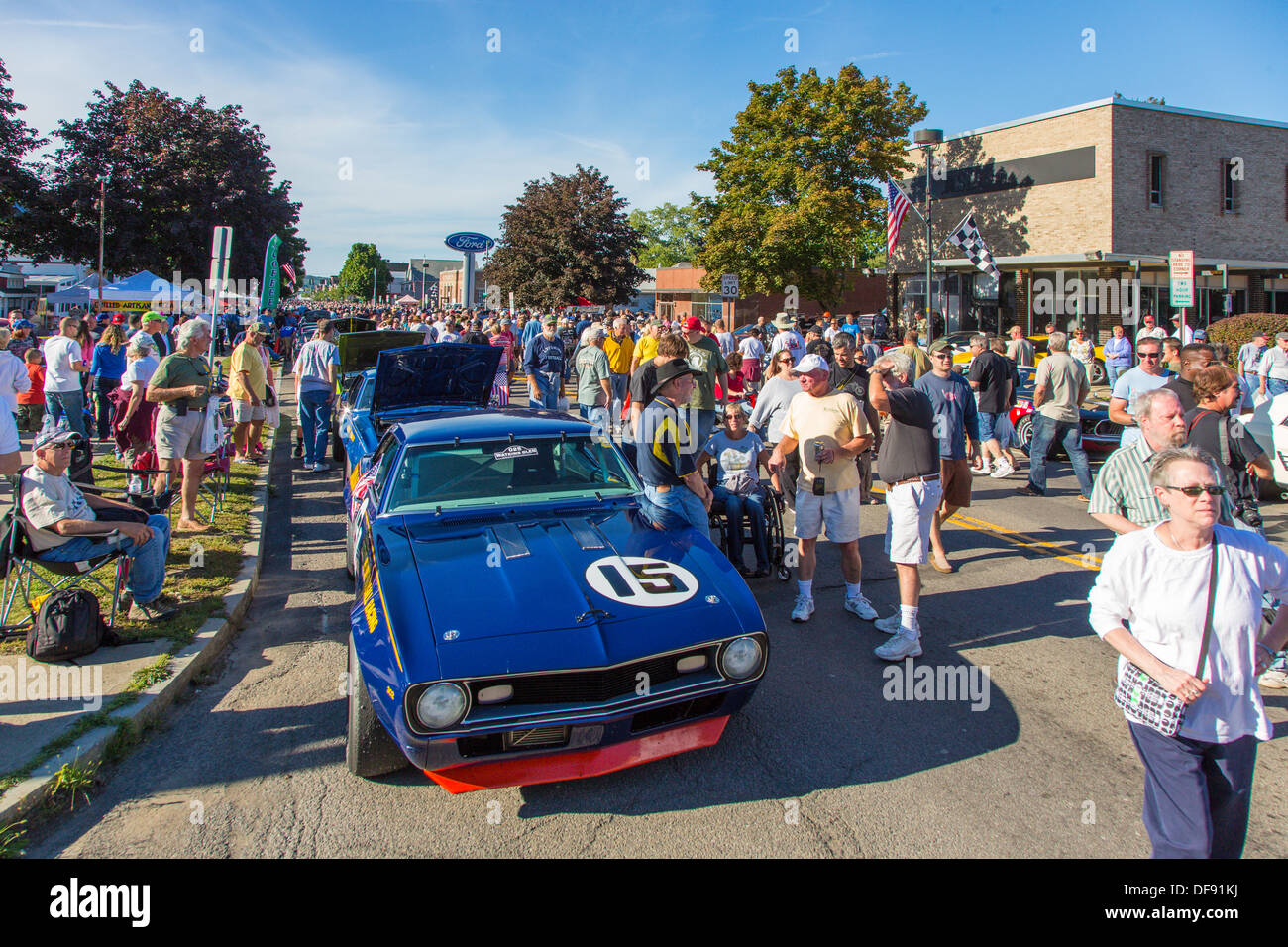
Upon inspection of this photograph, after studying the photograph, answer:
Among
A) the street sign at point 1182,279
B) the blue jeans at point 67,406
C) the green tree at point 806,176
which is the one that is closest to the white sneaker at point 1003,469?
the street sign at point 1182,279

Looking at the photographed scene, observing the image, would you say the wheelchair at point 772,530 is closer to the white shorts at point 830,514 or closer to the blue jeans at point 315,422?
the white shorts at point 830,514

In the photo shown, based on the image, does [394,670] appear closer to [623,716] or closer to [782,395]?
[623,716]

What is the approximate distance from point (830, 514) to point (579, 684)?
115 inches

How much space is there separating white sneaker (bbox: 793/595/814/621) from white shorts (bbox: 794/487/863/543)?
472 millimetres

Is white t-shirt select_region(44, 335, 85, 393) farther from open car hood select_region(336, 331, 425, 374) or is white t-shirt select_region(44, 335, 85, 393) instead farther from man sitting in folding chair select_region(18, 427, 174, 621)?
man sitting in folding chair select_region(18, 427, 174, 621)

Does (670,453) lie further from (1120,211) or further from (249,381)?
(1120,211)

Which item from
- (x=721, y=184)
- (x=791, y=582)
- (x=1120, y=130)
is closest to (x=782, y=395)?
(x=791, y=582)

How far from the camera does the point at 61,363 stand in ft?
36.1

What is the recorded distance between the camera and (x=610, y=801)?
12.5ft

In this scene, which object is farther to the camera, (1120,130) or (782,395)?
(1120,130)

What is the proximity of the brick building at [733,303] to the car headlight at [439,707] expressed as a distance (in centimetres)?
4175

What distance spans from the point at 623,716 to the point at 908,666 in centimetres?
247

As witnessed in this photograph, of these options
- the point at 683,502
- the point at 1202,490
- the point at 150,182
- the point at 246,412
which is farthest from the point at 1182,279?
the point at 150,182

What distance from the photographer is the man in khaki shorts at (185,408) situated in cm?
798
